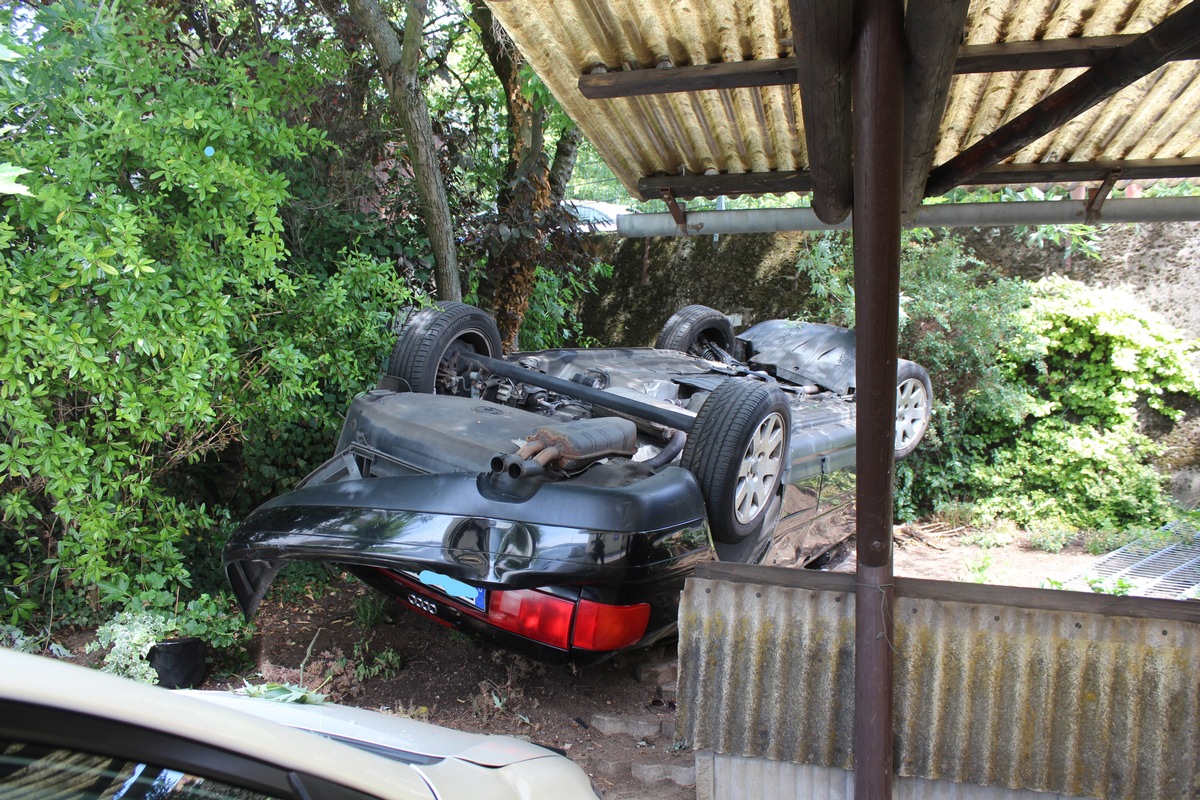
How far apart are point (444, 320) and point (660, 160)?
6.10ft

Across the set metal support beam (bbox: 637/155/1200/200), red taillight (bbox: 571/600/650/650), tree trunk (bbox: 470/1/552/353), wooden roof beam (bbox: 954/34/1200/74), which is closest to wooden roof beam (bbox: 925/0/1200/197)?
wooden roof beam (bbox: 954/34/1200/74)

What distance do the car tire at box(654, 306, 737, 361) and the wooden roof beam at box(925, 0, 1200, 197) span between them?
4298 millimetres

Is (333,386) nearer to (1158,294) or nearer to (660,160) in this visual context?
(660,160)

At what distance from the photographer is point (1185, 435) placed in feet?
27.7

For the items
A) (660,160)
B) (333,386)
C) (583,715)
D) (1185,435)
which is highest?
(660,160)

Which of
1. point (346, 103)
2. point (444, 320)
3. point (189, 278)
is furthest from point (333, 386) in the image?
point (346, 103)

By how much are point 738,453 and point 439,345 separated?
Result: 208cm

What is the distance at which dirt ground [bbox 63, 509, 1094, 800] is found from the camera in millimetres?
3803

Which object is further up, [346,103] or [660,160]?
[346,103]

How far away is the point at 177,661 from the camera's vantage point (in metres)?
4.09

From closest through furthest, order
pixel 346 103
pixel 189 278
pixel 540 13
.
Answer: pixel 540 13 < pixel 189 278 < pixel 346 103

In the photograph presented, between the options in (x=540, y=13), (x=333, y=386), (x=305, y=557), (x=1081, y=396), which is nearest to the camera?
(x=540, y=13)

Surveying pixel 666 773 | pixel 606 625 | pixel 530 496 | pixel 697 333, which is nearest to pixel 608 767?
pixel 666 773

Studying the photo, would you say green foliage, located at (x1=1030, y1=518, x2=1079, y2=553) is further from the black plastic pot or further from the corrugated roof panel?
the black plastic pot
